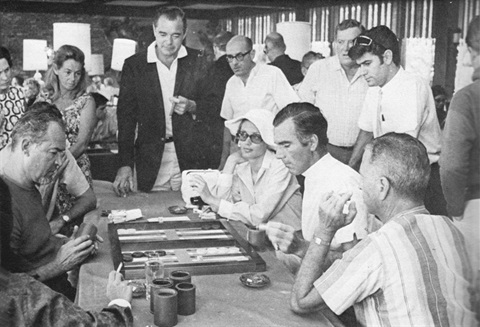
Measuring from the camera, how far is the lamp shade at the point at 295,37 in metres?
6.58

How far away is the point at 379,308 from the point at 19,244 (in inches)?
60.2

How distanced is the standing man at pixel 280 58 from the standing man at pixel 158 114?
89.7 inches

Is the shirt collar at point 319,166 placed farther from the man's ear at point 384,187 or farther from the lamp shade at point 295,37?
the lamp shade at point 295,37

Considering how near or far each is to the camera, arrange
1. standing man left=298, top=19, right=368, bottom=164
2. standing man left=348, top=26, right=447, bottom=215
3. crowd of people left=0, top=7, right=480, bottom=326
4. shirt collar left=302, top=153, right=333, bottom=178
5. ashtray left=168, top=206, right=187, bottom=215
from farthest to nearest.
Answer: standing man left=298, top=19, right=368, bottom=164, standing man left=348, top=26, right=447, bottom=215, ashtray left=168, top=206, right=187, bottom=215, shirt collar left=302, top=153, right=333, bottom=178, crowd of people left=0, top=7, right=480, bottom=326

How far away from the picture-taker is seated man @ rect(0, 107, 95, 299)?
2.53 metres

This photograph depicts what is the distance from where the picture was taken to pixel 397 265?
184 cm

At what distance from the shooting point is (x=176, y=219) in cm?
321

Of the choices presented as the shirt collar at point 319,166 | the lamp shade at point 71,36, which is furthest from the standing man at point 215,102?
the shirt collar at point 319,166

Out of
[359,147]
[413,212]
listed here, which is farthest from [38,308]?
[359,147]

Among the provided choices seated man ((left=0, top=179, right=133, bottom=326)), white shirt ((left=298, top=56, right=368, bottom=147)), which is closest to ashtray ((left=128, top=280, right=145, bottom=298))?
seated man ((left=0, top=179, right=133, bottom=326))

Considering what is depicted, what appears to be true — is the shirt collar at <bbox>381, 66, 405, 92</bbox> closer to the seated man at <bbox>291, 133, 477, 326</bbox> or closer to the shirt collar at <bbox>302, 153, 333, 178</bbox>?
the shirt collar at <bbox>302, 153, 333, 178</bbox>

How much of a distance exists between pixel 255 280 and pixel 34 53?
610 centimetres

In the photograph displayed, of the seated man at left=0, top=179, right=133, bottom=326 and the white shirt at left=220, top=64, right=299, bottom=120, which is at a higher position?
the white shirt at left=220, top=64, right=299, bottom=120

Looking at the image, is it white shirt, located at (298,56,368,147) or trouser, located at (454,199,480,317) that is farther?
white shirt, located at (298,56,368,147)
